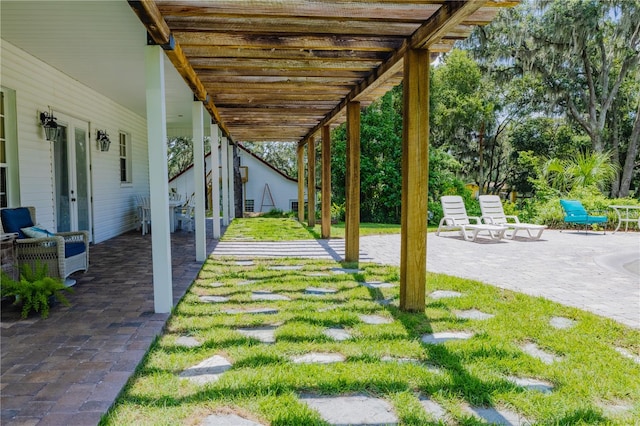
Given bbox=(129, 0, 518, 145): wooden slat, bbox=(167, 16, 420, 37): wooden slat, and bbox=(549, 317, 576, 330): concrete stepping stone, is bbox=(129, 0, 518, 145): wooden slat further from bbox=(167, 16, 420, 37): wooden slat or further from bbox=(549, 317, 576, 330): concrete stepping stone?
bbox=(549, 317, 576, 330): concrete stepping stone

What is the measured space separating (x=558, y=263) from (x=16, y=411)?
250 inches

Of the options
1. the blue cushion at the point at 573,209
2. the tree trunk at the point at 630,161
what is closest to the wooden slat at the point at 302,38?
the blue cushion at the point at 573,209

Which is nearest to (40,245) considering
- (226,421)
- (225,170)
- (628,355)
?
(226,421)

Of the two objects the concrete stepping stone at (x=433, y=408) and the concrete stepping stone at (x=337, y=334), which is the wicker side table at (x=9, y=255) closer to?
the concrete stepping stone at (x=337, y=334)

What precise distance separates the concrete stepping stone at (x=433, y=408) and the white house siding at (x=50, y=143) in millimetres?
5458

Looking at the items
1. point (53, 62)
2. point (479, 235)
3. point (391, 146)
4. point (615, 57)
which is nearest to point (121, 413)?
point (53, 62)

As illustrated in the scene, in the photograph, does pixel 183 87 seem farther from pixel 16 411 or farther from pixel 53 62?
pixel 16 411

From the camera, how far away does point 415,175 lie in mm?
3639

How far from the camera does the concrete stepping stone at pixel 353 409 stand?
2.05 metres

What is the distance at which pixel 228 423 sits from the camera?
2016 mm

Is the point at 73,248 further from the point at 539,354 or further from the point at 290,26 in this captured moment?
the point at 539,354

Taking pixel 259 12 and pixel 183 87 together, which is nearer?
pixel 259 12

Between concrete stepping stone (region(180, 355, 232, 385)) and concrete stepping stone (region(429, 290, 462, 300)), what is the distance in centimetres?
233

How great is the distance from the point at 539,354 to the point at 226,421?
2.07 m
